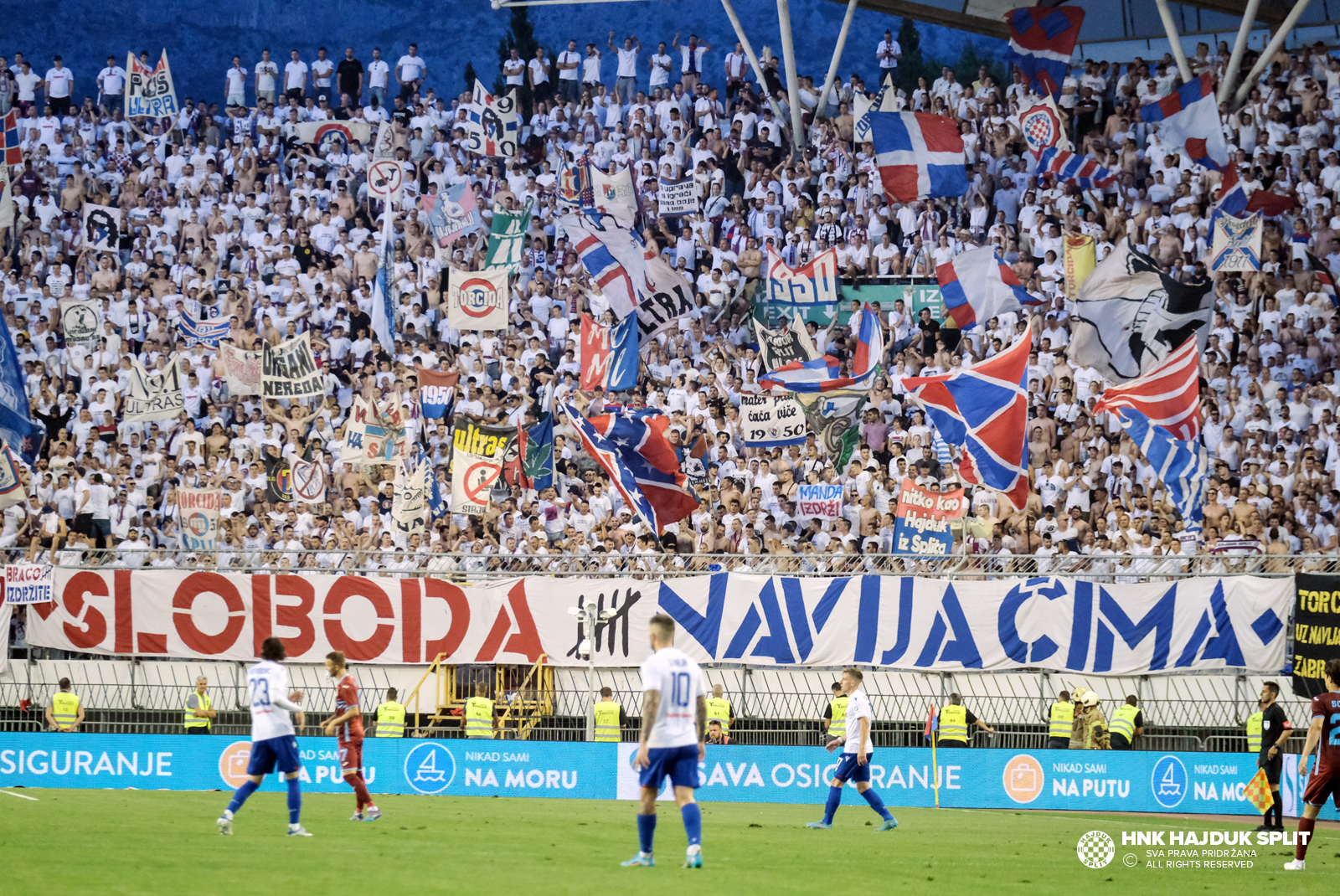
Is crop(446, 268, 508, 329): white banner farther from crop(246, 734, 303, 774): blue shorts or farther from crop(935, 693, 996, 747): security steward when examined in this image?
crop(246, 734, 303, 774): blue shorts

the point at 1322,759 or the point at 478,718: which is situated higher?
the point at 1322,759

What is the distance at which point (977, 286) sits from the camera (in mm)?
27156

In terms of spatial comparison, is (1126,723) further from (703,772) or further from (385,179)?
(385,179)

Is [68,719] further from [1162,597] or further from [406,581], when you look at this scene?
[1162,597]

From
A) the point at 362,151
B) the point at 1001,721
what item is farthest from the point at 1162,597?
the point at 362,151

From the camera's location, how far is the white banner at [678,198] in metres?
33.5

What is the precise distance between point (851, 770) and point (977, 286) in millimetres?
12325

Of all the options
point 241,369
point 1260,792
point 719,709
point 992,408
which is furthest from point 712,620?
point 241,369

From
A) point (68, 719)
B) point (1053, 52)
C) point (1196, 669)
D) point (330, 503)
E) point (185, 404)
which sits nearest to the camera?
point (1196, 669)

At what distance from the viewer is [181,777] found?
22984mm

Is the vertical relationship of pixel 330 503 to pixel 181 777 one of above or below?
above

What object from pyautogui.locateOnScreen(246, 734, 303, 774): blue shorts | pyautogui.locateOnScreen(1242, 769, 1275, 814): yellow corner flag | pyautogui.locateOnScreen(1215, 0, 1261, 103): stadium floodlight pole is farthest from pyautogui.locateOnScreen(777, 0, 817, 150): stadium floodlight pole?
pyautogui.locateOnScreen(246, 734, 303, 774): blue shorts

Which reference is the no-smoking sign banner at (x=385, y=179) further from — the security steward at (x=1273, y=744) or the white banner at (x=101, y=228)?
the security steward at (x=1273, y=744)

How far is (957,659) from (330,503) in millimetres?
11212
